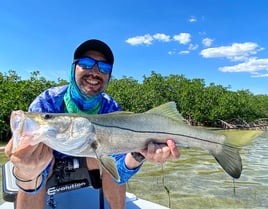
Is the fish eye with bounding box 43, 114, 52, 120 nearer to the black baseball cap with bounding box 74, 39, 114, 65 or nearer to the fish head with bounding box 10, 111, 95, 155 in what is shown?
the fish head with bounding box 10, 111, 95, 155

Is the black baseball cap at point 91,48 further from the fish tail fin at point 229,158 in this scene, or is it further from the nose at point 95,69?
the fish tail fin at point 229,158

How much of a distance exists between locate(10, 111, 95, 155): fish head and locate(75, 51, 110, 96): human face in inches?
38.2

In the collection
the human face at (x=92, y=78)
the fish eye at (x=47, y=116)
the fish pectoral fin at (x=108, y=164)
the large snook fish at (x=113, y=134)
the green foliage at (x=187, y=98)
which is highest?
the green foliage at (x=187, y=98)

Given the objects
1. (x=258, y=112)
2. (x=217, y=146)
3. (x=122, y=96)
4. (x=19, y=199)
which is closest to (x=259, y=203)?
(x=217, y=146)

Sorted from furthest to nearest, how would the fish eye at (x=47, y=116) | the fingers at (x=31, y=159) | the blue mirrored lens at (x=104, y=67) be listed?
the blue mirrored lens at (x=104, y=67), the fingers at (x=31, y=159), the fish eye at (x=47, y=116)

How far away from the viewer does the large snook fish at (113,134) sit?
79.0 inches

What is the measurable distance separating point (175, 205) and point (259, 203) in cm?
178

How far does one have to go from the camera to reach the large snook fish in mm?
2008

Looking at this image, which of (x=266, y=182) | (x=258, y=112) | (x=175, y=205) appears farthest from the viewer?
(x=258, y=112)

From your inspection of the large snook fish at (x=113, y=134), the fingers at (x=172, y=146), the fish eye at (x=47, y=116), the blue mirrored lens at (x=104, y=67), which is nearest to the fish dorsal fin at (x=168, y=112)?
the large snook fish at (x=113, y=134)

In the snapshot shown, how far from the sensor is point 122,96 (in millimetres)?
30219

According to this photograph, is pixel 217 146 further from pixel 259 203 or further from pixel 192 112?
pixel 192 112

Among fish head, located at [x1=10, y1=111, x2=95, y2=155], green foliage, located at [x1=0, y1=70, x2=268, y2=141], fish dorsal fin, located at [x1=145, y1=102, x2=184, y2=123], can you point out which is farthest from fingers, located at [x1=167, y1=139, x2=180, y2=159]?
green foliage, located at [x1=0, y1=70, x2=268, y2=141]

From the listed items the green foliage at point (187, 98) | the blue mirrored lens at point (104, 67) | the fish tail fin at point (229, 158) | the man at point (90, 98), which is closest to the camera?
the fish tail fin at point (229, 158)
